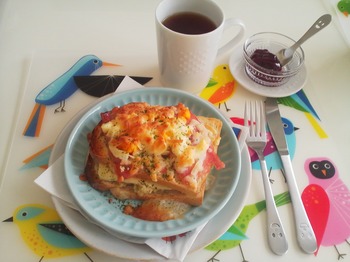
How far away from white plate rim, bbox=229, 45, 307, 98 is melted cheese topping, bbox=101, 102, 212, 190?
1.37 feet

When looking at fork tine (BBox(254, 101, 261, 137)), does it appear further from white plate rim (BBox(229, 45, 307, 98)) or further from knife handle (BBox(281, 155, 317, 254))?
knife handle (BBox(281, 155, 317, 254))

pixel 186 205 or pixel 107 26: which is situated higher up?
pixel 107 26

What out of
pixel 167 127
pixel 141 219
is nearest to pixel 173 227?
pixel 141 219

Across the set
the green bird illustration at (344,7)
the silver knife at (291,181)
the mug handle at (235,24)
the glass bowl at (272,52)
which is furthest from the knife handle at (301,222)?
the green bird illustration at (344,7)

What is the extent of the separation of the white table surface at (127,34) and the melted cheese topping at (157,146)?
1.57 feet

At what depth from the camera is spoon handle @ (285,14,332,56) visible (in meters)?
1.24

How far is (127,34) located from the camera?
138cm

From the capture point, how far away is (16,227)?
2.96 ft

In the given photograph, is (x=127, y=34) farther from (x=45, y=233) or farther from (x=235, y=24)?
(x=45, y=233)

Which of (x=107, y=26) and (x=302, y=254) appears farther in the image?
(x=107, y=26)

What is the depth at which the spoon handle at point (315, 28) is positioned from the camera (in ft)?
4.08

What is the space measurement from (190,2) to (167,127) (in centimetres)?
50

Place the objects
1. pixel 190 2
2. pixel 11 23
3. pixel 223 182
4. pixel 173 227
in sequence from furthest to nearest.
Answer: pixel 11 23
pixel 190 2
pixel 223 182
pixel 173 227

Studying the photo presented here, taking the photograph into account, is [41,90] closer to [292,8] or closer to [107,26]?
[107,26]
